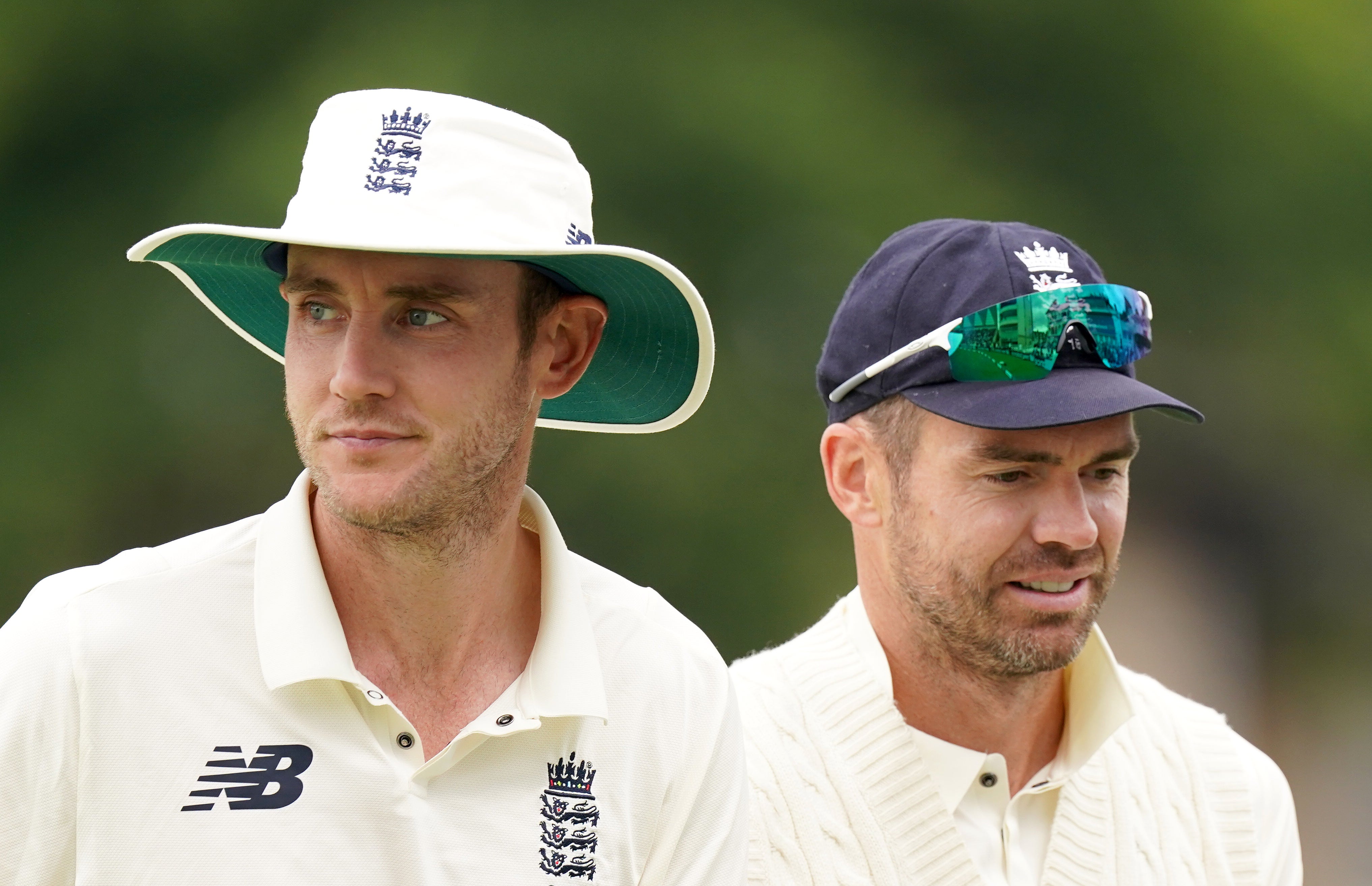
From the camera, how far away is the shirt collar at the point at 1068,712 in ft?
9.52

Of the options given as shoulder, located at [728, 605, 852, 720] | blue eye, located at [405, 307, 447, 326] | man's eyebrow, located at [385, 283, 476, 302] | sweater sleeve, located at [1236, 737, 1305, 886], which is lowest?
sweater sleeve, located at [1236, 737, 1305, 886]

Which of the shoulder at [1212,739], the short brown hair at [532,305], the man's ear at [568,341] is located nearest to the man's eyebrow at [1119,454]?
the shoulder at [1212,739]

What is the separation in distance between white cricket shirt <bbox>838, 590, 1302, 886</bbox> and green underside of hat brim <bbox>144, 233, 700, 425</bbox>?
23.3 inches

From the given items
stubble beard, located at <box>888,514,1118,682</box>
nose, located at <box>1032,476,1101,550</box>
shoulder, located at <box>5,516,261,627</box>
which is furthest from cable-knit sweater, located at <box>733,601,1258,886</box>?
shoulder, located at <box>5,516,261,627</box>

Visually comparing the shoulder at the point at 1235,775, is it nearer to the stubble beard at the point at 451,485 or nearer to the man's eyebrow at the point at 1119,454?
the man's eyebrow at the point at 1119,454

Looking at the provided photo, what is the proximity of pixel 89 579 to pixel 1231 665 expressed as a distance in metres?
5.69

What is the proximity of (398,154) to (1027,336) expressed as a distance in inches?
43.3

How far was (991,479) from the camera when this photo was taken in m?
2.83

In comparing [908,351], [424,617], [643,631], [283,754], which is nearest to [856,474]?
[908,351]

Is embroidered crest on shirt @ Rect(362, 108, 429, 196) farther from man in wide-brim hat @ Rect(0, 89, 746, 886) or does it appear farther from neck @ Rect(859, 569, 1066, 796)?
neck @ Rect(859, 569, 1066, 796)

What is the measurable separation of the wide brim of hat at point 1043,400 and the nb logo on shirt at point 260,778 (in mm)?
1169

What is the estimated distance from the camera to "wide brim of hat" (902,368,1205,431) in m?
2.76

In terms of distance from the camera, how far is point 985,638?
2.84m

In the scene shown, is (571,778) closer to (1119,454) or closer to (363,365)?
(363,365)
